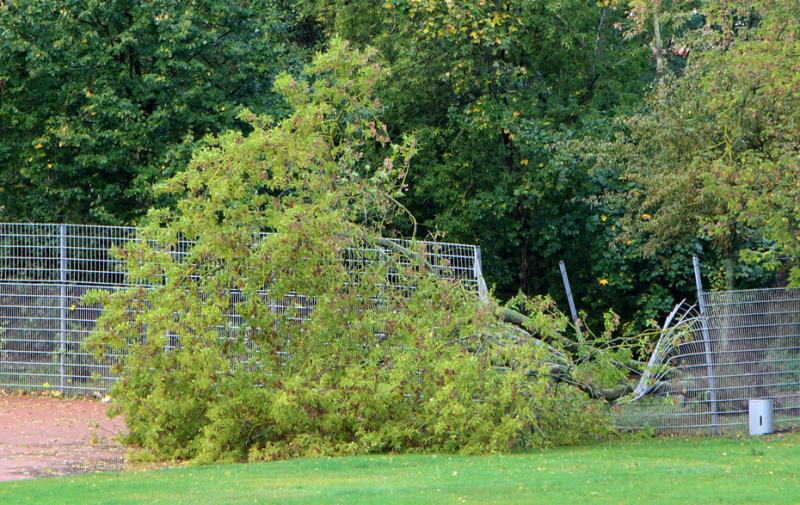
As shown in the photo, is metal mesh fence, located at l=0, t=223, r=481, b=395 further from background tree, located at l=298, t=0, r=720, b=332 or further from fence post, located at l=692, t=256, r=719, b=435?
fence post, located at l=692, t=256, r=719, b=435

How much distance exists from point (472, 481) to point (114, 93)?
1045cm

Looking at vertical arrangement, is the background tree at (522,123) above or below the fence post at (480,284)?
above

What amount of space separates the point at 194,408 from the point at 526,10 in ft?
34.2

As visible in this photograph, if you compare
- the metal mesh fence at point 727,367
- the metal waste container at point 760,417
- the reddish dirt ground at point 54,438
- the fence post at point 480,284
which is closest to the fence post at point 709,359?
the metal mesh fence at point 727,367

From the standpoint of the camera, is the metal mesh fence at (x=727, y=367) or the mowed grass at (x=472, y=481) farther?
the metal mesh fence at (x=727, y=367)

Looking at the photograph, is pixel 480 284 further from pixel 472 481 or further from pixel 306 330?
pixel 472 481

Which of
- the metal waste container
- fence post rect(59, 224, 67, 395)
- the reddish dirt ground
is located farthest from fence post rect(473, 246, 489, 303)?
fence post rect(59, 224, 67, 395)

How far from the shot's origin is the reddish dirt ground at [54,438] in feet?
32.2

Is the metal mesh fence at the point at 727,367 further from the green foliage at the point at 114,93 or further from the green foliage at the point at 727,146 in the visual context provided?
the green foliage at the point at 114,93

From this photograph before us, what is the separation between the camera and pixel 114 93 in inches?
615

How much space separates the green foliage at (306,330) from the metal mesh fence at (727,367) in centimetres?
126

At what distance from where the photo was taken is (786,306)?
1155cm

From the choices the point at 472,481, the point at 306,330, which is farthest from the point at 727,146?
the point at 472,481

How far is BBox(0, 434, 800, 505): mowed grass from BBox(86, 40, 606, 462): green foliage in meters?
0.67
